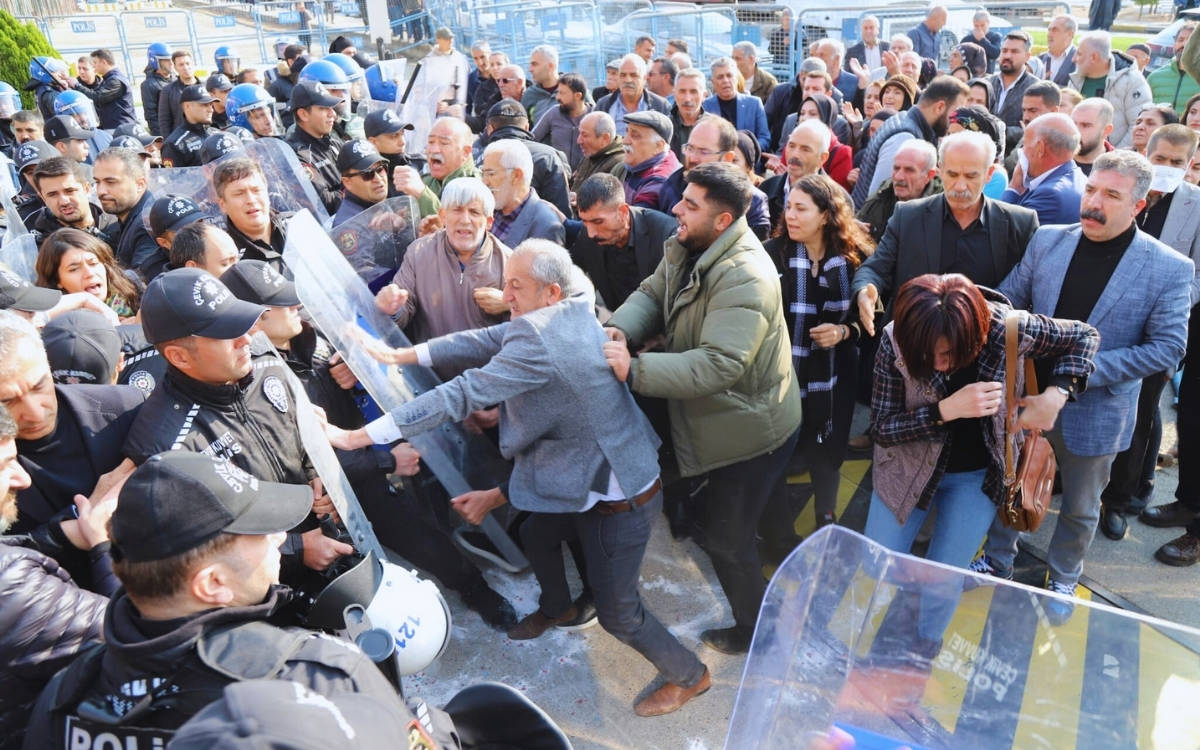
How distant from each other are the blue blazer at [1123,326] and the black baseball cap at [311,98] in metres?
4.86

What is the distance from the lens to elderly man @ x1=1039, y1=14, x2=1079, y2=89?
8305 millimetres

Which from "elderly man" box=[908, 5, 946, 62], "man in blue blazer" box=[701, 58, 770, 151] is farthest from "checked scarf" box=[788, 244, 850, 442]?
"elderly man" box=[908, 5, 946, 62]

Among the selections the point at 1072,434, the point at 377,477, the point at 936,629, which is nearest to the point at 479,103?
the point at 377,477

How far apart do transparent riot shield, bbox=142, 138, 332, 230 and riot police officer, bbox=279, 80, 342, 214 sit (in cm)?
40

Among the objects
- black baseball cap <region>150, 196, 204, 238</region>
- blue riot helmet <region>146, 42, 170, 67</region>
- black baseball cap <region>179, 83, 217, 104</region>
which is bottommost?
black baseball cap <region>150, 196, 204, 238</region>

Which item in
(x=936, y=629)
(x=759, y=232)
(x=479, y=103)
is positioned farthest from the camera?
(x=479, y=103)

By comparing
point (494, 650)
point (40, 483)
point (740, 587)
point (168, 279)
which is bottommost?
point (494, 650)

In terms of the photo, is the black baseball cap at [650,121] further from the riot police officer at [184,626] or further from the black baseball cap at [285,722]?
the black baseball cap at [285,722]

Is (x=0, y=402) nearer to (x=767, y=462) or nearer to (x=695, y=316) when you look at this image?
(x=695, y=316)

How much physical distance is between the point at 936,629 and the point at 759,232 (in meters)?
3.00

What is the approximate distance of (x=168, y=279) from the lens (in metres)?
2.61

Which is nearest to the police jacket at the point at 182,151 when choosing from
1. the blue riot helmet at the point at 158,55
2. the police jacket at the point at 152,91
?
the police jacket at the point at 152,91

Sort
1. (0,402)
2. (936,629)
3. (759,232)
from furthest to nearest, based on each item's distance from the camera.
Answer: (759,232), (0,402), (936,629)

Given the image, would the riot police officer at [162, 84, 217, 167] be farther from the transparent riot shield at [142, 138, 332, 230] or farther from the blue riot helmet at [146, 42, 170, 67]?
the blue riot helmet at [146, 42, 170, 67]
